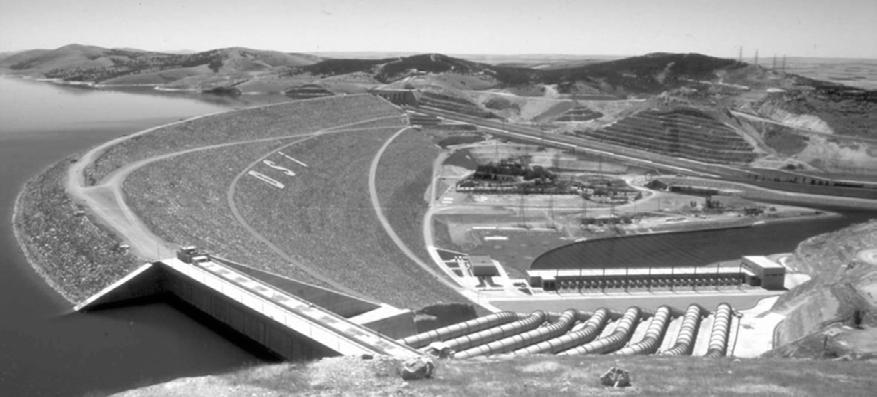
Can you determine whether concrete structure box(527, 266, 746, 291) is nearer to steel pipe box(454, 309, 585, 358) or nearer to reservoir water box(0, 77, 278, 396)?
steel pipe box(454, 309, 585, 358)

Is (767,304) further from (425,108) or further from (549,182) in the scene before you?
(425,108)

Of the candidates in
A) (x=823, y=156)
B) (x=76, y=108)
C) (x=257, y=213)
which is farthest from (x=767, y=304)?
(x=76, y=108)

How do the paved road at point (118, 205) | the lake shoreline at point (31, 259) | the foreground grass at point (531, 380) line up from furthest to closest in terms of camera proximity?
the paved road at point (118, 205)
the lake shoreline at point (31, 259)
the foreground grass at point (531, 380)

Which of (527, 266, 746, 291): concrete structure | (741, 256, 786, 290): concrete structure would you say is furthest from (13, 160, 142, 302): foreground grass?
(741, 256, 786, 290): concrete structure

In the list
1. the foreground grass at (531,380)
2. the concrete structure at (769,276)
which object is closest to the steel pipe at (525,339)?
the foreground grass at (531,380)

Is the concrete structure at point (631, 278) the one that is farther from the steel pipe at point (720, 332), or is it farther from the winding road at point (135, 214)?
the steel pipe at point (720, 332)

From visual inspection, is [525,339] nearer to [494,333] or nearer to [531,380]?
[494,333]
